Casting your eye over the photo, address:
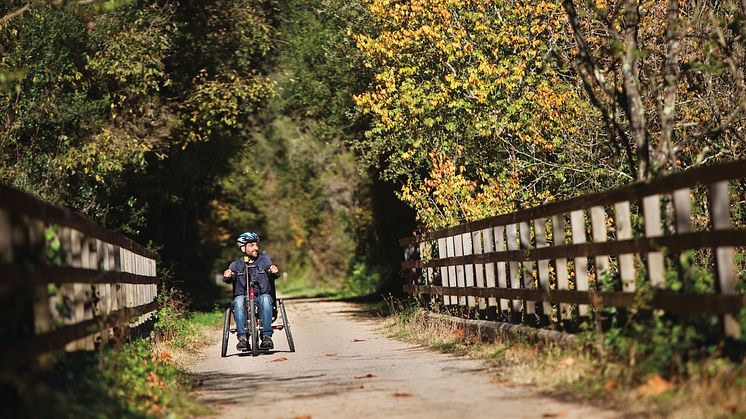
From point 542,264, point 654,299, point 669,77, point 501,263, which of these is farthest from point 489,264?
point 654,299

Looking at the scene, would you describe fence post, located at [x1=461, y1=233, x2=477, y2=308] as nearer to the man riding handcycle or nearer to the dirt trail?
the dirt trail

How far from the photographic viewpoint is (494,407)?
7914mm

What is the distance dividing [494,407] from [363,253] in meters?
36.7

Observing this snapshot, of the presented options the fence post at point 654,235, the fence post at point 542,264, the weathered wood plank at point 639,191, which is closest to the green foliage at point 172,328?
the weathered wood plank at point 639,191

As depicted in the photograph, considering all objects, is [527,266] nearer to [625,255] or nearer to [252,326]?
[625,255]

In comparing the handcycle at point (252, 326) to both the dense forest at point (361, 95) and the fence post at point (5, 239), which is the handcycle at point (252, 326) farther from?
the fence post at point (5, 239)

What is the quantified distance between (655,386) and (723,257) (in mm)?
949

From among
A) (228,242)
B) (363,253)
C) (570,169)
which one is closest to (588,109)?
(570,169)

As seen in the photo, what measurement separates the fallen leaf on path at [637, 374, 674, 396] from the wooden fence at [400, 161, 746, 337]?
54 cm

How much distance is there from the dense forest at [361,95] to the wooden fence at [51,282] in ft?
17.6

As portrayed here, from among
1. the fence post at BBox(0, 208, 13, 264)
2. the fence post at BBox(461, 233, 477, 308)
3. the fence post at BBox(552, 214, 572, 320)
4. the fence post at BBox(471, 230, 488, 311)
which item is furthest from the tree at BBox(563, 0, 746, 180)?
the fence post at BBox(0, 208, 13, 264)

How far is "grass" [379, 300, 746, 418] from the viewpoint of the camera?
6578 millimetres

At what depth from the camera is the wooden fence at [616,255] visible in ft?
24.8

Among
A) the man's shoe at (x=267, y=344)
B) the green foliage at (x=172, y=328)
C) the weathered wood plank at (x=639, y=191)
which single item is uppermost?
the weathered wood plank at (x=639, y=191)
